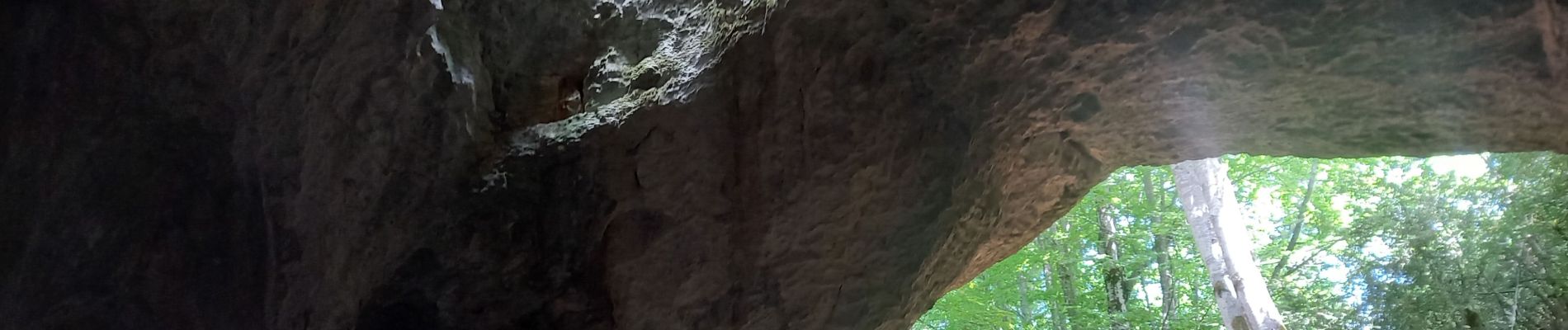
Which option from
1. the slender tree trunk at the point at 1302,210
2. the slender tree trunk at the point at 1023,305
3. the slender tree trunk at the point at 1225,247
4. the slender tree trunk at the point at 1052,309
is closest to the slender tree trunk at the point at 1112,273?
the slender tree trunk at the point at 1052,309

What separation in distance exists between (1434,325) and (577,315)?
4345mm

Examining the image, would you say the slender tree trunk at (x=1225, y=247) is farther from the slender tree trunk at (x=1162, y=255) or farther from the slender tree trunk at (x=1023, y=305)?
the slender tree trunk at (x=1023, y=305)

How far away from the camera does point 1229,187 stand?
6.97m

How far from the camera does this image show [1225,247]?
6.67 meters

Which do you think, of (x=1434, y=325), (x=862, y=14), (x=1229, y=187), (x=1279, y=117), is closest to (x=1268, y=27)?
(x=1279, y=117)

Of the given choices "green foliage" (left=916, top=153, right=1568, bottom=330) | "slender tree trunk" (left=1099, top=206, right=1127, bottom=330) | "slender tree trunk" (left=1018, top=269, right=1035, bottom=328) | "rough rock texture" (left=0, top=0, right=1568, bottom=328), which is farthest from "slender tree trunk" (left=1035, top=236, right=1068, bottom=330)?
"rough rock texture" (left=0, top=0, right=1568, bottom=328)

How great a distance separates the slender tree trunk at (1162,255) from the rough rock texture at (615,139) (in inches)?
255

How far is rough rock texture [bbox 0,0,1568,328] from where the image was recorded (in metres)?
1.81

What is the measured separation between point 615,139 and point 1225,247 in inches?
224

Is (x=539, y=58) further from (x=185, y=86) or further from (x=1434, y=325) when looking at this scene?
(x=1434, y=325)

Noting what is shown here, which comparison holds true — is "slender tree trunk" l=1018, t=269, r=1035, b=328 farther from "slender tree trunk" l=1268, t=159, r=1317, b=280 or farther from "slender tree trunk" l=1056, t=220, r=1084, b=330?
"slender tree trunk" l=1268, t=159, r=1317, b=280

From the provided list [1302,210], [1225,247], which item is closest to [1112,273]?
[1302,210]

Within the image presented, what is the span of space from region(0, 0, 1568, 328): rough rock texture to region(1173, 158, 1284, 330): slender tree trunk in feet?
14.9

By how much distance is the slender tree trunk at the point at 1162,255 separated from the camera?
8.34 m
